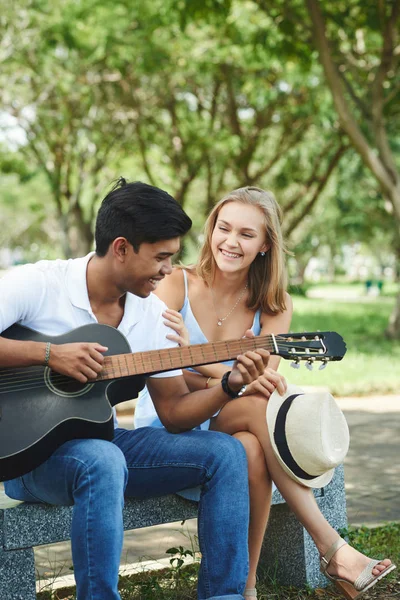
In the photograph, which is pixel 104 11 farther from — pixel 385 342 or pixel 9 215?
pixel 9 215

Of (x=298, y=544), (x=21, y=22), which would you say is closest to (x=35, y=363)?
(x=298, y=544)

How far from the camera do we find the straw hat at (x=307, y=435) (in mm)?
3264

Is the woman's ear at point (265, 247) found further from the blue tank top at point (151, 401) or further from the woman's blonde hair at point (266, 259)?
the blue tank top at point (151, 401)

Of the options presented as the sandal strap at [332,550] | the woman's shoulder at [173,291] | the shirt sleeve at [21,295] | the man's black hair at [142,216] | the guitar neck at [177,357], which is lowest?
the sandal strap at [332,550]

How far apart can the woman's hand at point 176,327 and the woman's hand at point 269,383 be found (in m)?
0.34

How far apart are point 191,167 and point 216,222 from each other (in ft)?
57.1

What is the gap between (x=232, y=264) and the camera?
3.92 meters

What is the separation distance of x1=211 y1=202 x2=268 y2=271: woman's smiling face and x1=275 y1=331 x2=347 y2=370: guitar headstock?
720mm

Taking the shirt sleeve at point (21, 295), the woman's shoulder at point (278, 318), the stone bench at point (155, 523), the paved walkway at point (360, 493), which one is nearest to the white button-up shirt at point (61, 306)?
the shirt sleeve at point (21, 295)

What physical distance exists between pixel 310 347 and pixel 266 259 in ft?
2.84

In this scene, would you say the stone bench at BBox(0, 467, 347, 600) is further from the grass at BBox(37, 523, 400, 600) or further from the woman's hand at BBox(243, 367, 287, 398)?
the woman's hand at BBox(243, 367, 287, 398)

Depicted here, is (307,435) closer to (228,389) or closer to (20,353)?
(228,389)

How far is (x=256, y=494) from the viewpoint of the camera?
129 inches

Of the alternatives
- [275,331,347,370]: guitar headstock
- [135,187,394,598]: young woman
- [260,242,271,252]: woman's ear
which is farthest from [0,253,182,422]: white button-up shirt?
[260,242,271,252]: woman's ear
